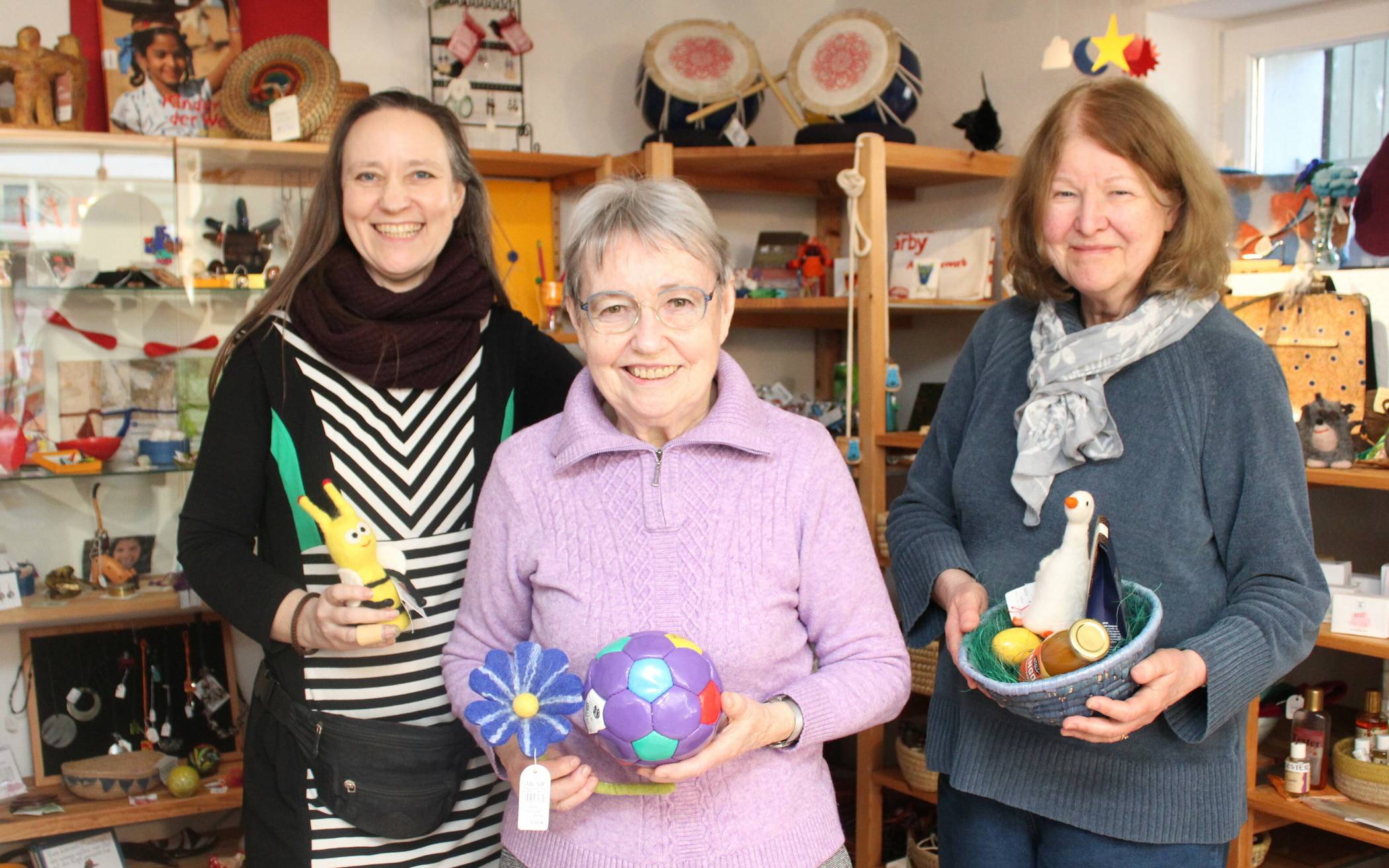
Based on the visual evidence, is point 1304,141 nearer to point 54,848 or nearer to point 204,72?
point 204,72

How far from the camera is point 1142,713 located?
4.16ft

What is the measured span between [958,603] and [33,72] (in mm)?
2290

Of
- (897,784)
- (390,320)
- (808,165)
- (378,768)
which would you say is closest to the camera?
(378,768)

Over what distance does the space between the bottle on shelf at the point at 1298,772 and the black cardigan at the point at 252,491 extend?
1596 mm

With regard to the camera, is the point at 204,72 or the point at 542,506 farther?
the point at 204,72

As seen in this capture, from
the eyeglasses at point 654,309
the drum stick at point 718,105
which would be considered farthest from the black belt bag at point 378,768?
the drum stick at point 718,105

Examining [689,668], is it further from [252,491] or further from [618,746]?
[252,491]

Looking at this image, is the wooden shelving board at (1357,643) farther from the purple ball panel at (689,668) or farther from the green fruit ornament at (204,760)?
the green fruit ornament at (204,760)

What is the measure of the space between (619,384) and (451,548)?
42 centimetres

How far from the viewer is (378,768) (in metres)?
1.55

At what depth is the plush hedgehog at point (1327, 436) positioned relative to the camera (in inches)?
86.0

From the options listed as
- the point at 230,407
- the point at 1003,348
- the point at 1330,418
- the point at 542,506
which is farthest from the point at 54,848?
the point at 1330,418

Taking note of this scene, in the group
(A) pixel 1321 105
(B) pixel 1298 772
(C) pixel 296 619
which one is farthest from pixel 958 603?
(A) pixel 1321 105

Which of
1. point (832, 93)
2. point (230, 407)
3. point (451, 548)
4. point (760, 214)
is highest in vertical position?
point (832, 93)
